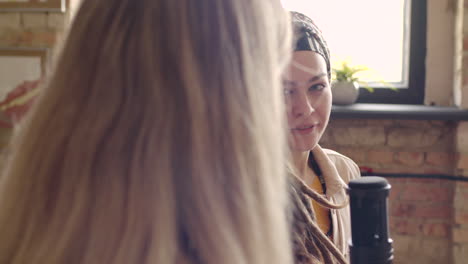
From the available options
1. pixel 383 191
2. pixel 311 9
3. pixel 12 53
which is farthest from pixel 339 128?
pixel 383 191

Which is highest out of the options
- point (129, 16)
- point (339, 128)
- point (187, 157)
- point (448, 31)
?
point (448, 31)

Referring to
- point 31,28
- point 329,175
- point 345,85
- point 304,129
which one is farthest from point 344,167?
point 31,28

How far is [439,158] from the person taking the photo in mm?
2170

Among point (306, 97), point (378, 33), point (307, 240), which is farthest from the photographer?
point (378, 33)

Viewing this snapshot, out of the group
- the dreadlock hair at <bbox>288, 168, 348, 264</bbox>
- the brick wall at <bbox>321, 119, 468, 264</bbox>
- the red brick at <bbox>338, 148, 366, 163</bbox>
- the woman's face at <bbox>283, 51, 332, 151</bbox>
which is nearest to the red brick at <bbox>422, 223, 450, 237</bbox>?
the brick wall at <bbox>321, 119, 468, 264</bbox>

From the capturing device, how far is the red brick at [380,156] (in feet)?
7.23

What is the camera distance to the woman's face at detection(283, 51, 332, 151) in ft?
3.80

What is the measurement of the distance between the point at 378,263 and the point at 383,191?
62 mm

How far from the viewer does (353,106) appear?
2166 mm

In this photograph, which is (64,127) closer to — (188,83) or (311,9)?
(188,83)

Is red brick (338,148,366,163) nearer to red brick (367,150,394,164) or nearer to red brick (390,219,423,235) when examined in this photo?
red brick (367,150,394,164)

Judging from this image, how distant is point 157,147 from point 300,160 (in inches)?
36.6

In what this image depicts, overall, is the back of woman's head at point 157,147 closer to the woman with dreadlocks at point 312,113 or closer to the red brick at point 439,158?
the woman with dreadlocks at point 312,113

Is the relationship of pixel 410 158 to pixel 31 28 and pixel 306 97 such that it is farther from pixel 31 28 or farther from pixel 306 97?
pixel 31 28
